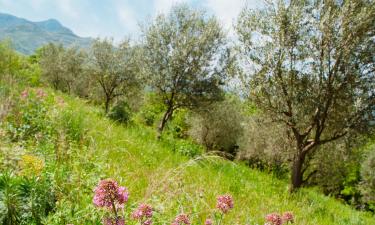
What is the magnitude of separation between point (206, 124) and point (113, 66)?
12104 millimetres

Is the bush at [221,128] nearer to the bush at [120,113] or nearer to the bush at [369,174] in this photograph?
the bush at [369,174]

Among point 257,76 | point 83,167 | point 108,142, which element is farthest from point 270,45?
point 83,167

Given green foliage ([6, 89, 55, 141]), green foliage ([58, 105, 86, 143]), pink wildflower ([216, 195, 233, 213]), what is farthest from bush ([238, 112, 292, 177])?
pink wildflower ([216, 195, 233, 213])

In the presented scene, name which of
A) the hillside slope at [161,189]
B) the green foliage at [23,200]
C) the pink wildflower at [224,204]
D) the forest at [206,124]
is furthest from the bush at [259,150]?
the pink wildflower at [224,204]

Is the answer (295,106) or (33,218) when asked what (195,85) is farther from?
(33,218)

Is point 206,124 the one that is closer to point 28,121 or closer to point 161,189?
point 28,121

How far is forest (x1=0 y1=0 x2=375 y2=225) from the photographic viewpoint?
4762mm

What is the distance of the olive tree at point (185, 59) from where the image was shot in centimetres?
2517

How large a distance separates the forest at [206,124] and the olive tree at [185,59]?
0.26 feet

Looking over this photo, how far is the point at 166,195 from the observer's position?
5.48 m

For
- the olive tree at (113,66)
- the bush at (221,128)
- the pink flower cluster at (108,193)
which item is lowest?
the pink flower cluster at (108,193)

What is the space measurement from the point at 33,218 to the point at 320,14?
13.0 m

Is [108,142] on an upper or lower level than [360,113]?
lower

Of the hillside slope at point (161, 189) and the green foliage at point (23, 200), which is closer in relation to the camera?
the green foliage at point (23, 200)
